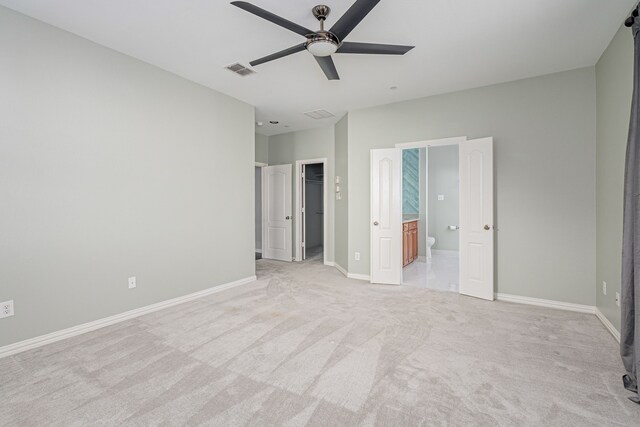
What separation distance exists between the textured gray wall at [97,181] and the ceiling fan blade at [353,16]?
2.39 metres

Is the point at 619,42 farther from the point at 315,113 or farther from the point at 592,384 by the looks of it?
the point at 315,113

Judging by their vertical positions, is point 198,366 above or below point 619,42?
below

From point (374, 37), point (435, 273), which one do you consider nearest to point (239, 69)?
point (374, 37)

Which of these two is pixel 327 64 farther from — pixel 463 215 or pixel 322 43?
pixel 463 215

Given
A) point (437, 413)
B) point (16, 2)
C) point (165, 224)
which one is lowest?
point (437, 413)

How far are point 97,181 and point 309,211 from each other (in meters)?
5.29

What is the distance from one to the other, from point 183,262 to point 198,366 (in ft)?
5.85

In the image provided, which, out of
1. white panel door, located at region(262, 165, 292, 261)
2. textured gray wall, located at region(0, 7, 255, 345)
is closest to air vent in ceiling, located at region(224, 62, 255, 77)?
textured gray wall, located at region(0, 7, 255, 345)

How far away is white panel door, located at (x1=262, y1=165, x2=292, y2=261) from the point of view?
622 cm

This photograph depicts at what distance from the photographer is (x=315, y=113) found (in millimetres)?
4941

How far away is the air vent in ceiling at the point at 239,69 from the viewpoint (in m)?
3.28

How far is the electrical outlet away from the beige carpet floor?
0.34m

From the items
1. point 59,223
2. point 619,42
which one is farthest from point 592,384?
point 59,223

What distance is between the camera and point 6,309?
2299mm
